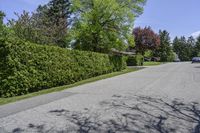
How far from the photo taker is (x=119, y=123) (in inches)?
249

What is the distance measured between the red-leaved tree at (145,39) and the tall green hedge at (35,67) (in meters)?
43.0

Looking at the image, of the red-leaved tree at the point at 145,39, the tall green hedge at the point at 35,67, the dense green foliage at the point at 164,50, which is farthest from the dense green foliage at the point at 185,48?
the tall green hedge at the point at 35,67

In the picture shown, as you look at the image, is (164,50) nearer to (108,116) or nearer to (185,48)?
(185,48)

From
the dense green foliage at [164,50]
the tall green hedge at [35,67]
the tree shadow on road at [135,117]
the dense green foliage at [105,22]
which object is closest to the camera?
the tree shadow on road at [135,117]

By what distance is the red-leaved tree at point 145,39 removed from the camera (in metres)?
60.1

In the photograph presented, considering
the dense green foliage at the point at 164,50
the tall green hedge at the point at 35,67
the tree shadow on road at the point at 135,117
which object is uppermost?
the dense green foliage at the point at 164,50

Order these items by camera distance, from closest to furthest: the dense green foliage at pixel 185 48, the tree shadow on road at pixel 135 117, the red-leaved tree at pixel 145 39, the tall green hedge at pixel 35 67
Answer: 1. the tree shadow on road at pixel 135 117
2. the tall green hedge at pixel 35 67
3. the red-leaved tree at pixel 145 39
4. the dense green foliage at pixel 185 48

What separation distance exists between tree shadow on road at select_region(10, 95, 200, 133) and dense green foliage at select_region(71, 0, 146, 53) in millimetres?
18772

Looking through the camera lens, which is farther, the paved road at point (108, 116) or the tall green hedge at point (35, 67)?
the tall green hedge at point (35, 67)

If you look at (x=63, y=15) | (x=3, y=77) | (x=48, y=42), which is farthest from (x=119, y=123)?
(x=63, y=15)

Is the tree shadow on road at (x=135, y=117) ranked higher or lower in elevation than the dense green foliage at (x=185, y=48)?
lower

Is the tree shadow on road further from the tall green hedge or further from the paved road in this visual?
the tall green hedge

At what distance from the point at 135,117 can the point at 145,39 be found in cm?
5471

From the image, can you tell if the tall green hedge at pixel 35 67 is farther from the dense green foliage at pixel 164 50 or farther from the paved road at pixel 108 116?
the dense green foliage at pixel 164 50
